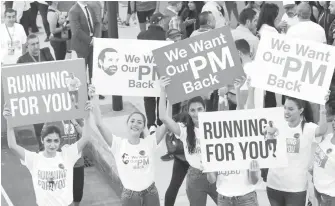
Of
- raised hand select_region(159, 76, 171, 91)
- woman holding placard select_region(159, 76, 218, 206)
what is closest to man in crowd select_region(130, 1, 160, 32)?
raised hand select_region(159, 76, 171, 91)

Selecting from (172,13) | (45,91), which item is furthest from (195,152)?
(172,13)

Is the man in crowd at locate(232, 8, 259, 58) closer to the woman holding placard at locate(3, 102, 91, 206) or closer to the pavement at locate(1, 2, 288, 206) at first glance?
the pavement at locate(1, 2, 288, 206)

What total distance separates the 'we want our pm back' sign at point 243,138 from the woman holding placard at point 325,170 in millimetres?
314

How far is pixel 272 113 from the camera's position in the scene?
5777 mm

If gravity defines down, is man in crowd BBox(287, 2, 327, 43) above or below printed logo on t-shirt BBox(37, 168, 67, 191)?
above

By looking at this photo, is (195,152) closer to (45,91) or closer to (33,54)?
(45,91)

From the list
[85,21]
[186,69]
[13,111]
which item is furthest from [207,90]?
[85,21]

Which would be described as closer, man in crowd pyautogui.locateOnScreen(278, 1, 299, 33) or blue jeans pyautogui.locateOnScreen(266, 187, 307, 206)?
blue jeans pyautogui.locateOnScreen(266, 187, 307, 206)

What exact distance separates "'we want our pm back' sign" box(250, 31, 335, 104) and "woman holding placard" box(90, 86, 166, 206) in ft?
4.05

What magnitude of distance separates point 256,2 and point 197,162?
713 cm

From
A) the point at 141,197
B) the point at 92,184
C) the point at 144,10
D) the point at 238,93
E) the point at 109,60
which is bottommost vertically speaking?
the point at 92,184

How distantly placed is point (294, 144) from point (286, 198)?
20.3 inches

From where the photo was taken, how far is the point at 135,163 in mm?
5887

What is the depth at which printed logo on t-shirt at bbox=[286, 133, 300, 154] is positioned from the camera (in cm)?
581
